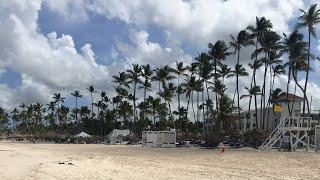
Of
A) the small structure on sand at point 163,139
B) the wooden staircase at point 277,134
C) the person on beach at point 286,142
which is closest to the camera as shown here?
the person on beach at point 286,142

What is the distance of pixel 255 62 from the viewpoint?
72.9 m

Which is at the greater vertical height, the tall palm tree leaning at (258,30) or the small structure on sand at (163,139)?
the tall palm tree leaning at (258,30)

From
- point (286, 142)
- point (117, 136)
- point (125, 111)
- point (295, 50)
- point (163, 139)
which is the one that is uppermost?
point (295, 50)

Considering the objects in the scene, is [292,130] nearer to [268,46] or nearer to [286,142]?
[286,142]

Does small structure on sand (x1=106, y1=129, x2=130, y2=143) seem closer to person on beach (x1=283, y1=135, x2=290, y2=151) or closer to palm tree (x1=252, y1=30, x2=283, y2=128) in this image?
palm tree (x1=252, y1=30, x2=283, y2=128)

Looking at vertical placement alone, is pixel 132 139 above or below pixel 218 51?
below

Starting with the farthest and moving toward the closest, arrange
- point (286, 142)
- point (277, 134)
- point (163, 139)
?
point (163, 139)
point (277, 134)
point (286, 142)

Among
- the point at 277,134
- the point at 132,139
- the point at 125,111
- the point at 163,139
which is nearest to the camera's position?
the point at 277,134

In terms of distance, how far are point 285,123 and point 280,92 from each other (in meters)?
35.6

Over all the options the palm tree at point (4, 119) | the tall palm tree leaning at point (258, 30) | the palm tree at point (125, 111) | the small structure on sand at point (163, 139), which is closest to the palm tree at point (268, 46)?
the tall palm tree leaning at point (258, 30)

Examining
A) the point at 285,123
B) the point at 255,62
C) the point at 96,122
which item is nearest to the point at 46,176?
the point at 285,123

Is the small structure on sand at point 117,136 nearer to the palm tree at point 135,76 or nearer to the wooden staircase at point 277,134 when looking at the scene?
the palm tree at point 135,76

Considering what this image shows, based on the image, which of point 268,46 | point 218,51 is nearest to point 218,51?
point 218,51

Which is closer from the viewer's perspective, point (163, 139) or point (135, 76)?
point (163, 139)
